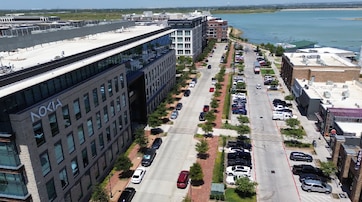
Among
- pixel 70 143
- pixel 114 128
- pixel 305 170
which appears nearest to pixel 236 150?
pixel 305 170

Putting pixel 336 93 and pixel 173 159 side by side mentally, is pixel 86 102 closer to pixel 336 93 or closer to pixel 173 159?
pixel 173 159

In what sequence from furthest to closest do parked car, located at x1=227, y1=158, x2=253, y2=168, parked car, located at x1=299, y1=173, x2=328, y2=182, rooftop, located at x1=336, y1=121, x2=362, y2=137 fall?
rooftop, located at x1=336, y1=121, x2=362, y2=137
parked car, located at x1=227, y1=158, x2=253, y2=168
parked car, located at x1=299, y1=173, x2=328, y2=182

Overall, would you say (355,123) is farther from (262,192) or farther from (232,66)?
(232,66)

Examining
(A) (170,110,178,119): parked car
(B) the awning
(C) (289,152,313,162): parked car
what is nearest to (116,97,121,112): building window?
(A) (170,110,178,119): parked car

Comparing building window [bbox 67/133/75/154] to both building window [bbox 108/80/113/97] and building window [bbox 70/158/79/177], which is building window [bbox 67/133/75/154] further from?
building window [bbox 108/80/113/97]

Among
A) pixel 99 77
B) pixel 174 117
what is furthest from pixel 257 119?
pixel 99 77

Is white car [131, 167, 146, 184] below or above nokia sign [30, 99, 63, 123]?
below

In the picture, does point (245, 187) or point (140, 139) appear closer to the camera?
point (245, 187)
